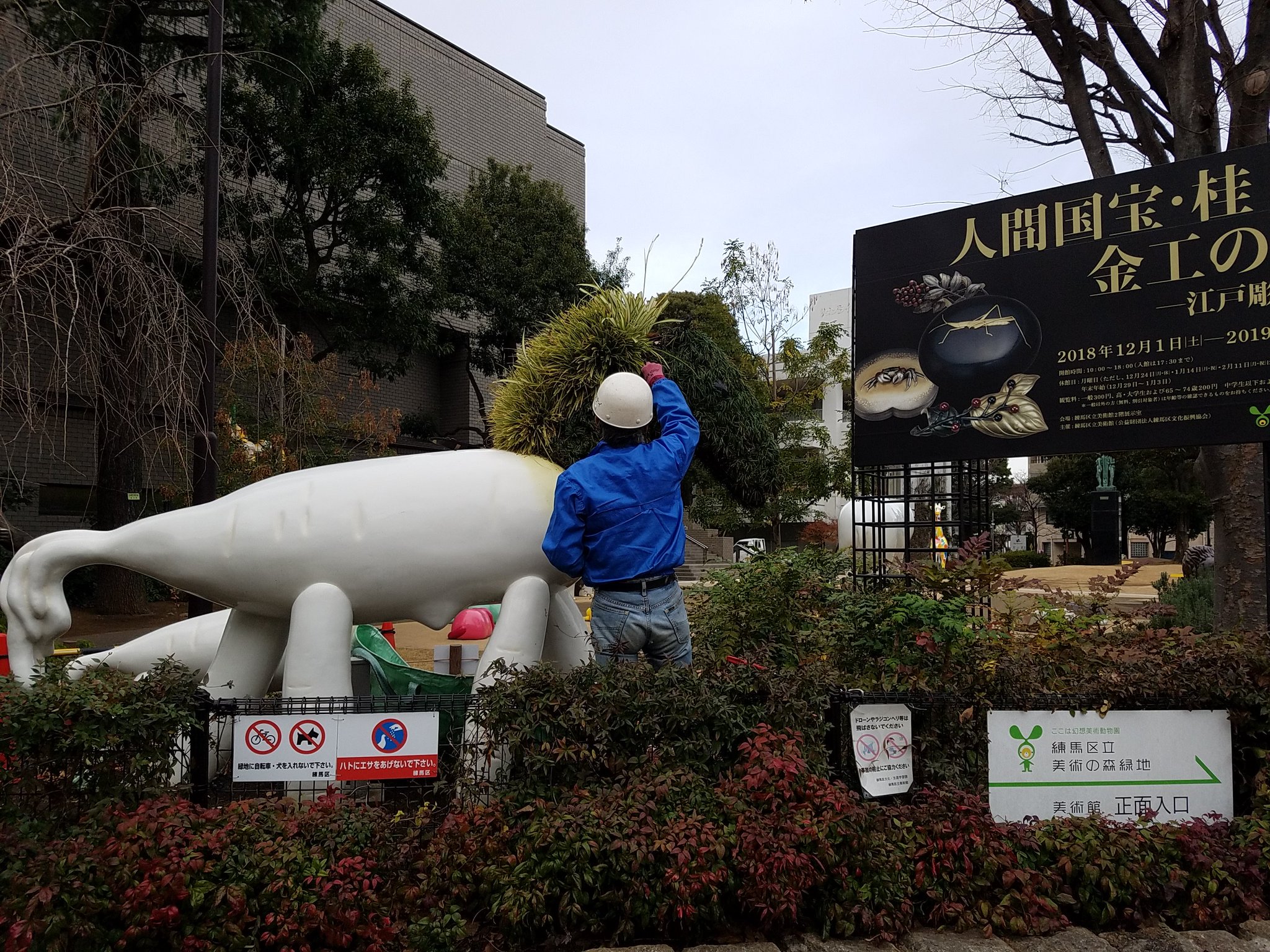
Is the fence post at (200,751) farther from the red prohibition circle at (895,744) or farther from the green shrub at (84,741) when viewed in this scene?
the red prohibition circle at (895,744)

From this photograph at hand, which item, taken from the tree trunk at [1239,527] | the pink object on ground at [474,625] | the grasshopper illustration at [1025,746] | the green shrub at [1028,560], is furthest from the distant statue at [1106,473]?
the grasshopper illustration at [1025,746]

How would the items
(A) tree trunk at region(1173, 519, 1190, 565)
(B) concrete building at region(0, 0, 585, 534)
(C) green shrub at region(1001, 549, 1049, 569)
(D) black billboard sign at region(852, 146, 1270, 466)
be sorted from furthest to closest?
(A) tree trunk at region(1173, 519, 1190, 565) → (C) green shrub at region(1001, 549, 1049, 569) → (B) concrete building at region(0, 0, 585, 534) → (D) black billboard sign at region(852, 146, 1270, 466)

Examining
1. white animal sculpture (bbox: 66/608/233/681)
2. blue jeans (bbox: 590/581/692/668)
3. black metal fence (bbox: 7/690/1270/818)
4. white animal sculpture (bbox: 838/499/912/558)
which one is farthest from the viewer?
white animal sculpture (bbox: 838/499/912/558)

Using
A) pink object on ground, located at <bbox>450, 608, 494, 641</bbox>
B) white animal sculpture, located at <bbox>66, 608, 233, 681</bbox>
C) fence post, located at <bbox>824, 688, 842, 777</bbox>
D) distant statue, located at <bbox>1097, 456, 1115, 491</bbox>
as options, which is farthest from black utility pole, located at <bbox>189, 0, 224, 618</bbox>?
distant statue, located at <bbox>1097, 456, 1115, 491</bbox>

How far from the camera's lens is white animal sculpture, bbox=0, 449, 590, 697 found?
3.55 m

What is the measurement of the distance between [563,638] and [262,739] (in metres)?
1.41

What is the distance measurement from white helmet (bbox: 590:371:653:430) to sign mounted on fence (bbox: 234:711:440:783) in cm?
143

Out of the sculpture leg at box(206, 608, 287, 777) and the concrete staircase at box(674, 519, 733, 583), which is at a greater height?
the concrete staircase at box(674, 519, 733, 583)

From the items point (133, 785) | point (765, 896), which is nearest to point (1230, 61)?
point (765, 896)

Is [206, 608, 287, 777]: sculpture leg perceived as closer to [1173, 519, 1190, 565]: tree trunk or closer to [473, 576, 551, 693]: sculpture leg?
[473, 576, 551, 693]: sculpture leg

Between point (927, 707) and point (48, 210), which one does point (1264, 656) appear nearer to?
point (927, 707)

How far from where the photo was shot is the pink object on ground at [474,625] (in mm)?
8500

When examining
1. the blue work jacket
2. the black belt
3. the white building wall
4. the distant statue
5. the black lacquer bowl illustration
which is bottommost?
the black belt

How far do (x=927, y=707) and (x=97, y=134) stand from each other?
5.93m
